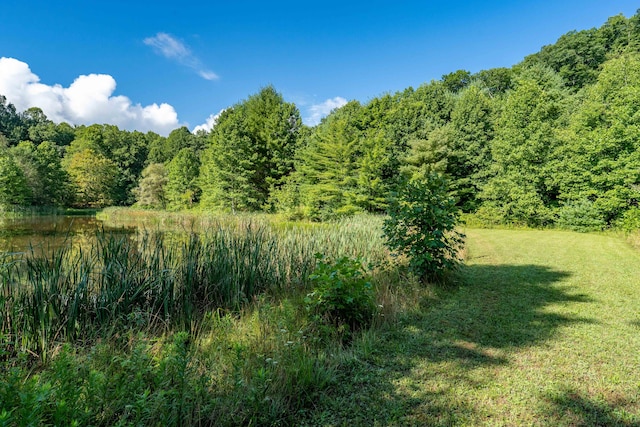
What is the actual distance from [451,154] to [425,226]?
1792 cm

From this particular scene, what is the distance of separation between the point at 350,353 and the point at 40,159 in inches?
1415

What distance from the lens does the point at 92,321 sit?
2.92 metres

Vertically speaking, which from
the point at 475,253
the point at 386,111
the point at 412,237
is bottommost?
the point at 475,253

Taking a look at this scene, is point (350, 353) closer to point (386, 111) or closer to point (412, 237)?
point (412, 237)

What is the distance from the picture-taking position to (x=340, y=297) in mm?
3197

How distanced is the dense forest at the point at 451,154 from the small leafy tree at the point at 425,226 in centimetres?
1141

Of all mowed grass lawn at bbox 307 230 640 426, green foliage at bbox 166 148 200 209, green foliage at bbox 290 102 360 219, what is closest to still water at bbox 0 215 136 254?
mowed grass lawn at bbox 307 230 640 426

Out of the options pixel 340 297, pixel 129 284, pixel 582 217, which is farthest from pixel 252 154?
pixel 340 297

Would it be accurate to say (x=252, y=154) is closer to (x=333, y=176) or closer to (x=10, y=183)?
(x=333, y=176)

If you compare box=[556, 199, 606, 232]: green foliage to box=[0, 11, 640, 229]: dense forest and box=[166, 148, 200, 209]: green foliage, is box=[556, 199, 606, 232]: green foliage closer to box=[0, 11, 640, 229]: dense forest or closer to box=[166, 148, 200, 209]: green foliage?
box=[0, 11, 640, 229]: dense forest

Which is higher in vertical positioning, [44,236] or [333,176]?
[333,176]

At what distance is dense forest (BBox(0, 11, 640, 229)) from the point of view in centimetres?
1536

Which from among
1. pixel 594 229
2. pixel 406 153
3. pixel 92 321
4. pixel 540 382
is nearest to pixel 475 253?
pixel 540 382

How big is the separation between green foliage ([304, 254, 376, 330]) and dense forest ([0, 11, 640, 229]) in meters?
13.4
